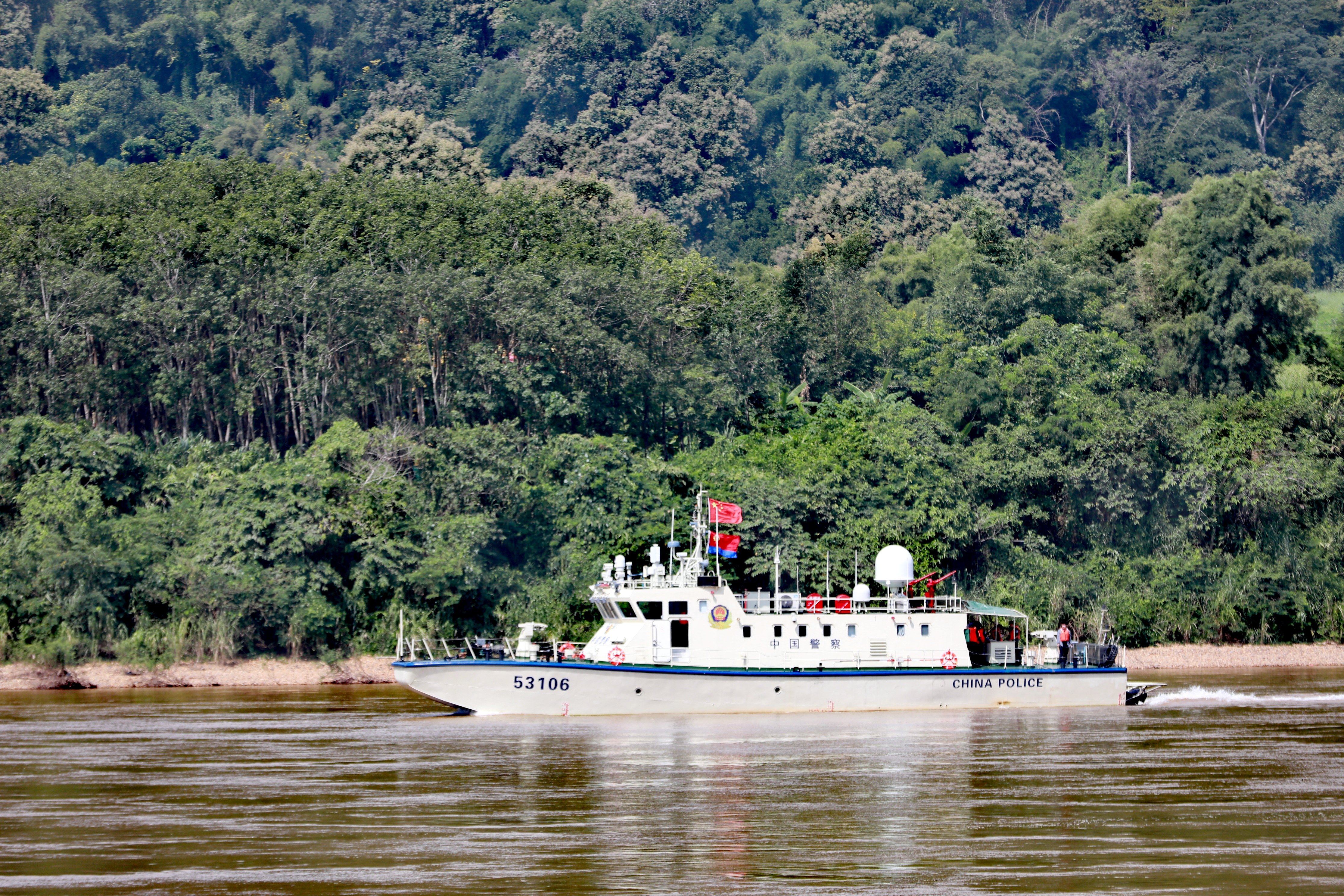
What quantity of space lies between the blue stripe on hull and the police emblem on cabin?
1250 mm

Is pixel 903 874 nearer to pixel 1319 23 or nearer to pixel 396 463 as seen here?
pixel 396 463

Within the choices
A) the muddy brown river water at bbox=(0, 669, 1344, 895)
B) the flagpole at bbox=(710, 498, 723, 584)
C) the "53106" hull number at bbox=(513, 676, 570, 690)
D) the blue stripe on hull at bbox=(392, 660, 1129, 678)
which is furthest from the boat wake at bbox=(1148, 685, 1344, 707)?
the "53106" hull number at bbox=(513, 676, 570, 690)

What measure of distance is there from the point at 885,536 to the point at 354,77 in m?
80.9

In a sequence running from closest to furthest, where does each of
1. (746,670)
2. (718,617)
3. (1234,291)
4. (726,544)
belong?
(746,670), (718,617), (726,544), (1234,291)

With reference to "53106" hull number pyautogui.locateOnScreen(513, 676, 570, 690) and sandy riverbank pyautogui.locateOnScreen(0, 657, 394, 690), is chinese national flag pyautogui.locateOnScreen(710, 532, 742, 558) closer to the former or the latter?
"53106" hull number pyautogui.locateOnScreen(513, 676, 570, 690)

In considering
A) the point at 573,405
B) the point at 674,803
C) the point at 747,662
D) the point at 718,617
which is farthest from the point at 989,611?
the point at 573,405

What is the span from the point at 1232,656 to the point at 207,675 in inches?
1254

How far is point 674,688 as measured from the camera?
36.3 m

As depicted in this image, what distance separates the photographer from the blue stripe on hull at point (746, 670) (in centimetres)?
3566

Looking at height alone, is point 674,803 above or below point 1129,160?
below

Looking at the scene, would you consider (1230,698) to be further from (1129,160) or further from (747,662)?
(1129,160)

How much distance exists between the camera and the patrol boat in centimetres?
3597

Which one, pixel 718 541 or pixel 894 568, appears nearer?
pixel 718 541

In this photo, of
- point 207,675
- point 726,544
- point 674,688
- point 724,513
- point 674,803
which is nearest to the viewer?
point 674,803
